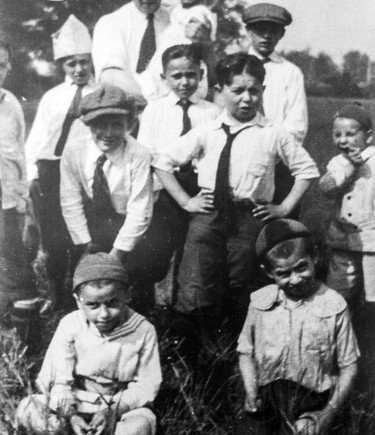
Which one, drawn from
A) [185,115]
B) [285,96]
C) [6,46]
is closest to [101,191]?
[185,115]

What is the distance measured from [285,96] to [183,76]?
0.54m

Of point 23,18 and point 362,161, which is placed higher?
point 23,18

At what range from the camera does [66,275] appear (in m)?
4.13

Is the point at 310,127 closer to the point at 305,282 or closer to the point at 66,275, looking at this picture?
the point at 305,282

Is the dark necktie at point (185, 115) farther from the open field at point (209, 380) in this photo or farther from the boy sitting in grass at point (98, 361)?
the boy sitting in grass at point (98, 361)

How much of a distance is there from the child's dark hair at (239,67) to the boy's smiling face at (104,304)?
1169 millimetres

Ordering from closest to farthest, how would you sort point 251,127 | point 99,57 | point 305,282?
1. point 305,282
2. point 251,127
3. point 99,57

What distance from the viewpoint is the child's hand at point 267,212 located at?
3.72 m

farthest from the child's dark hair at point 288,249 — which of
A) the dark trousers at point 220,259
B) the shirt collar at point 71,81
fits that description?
the shirt collar at point 71,81

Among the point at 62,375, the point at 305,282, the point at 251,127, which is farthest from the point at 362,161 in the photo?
the point at 62,375

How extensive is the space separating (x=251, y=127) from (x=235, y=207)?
41 cm

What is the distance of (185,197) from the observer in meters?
3.79

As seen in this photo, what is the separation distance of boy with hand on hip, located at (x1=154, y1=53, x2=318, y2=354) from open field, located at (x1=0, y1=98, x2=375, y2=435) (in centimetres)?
22

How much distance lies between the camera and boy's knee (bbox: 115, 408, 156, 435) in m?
3.17
